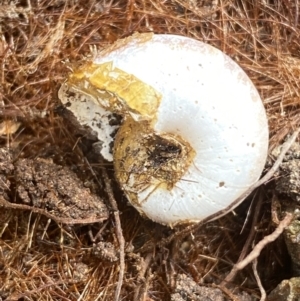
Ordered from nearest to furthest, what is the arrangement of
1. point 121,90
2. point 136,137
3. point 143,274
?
point 121,90 → point 136,137 → point 143,274

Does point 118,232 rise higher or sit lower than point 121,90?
lower

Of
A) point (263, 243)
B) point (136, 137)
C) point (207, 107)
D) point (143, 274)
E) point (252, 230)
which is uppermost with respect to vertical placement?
point (207, 107)

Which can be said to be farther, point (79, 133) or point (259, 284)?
point (79, 133)

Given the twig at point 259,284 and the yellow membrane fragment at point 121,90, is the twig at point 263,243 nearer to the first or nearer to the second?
the twig at point 259,284

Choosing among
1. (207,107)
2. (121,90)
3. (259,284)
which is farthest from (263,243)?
(121,90)

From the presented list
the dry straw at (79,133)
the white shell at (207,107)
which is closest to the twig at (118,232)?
the dry straw at (79,133)

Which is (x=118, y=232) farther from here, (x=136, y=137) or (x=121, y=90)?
(x=121, y=90)
